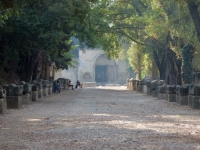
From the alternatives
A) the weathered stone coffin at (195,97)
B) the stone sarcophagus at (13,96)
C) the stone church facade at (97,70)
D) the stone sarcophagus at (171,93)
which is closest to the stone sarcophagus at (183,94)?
the weathered stone coffin at (195,97)

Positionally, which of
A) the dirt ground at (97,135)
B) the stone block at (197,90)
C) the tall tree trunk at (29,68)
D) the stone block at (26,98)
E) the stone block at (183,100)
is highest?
the tall tree trunk at (29,68)

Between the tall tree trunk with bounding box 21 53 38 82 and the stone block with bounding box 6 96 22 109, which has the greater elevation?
the tall tree trunk with bounding box 21 53 38 82

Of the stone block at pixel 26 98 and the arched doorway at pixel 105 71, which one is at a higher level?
the arched doorway at pixel 105 71

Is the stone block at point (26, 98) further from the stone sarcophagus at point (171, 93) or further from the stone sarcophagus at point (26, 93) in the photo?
the stone sarcophagus at point (171, 93)

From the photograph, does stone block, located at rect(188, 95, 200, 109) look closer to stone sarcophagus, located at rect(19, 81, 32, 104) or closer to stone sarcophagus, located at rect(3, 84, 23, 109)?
stone sarcophagus, located at rect(3, 84, 23, 109)

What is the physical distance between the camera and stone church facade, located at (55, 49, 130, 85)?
8606 centimetres

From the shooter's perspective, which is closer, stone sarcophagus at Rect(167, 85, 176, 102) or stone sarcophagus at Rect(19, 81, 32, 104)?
stone sarcophagus at Rect(19, 81, 32, 104)

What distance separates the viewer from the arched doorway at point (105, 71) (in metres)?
89.3

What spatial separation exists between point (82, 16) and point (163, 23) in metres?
10.3

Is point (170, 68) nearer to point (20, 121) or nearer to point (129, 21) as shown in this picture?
point (129, 21)

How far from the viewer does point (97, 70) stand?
89688 mm

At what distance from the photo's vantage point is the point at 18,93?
19.9m

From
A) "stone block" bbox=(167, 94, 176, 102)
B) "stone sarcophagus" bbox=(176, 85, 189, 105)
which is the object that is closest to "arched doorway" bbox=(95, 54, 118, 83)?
"stone block" bbox=(167, 94, 176, 102)

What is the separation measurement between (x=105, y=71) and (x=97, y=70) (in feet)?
5.14
